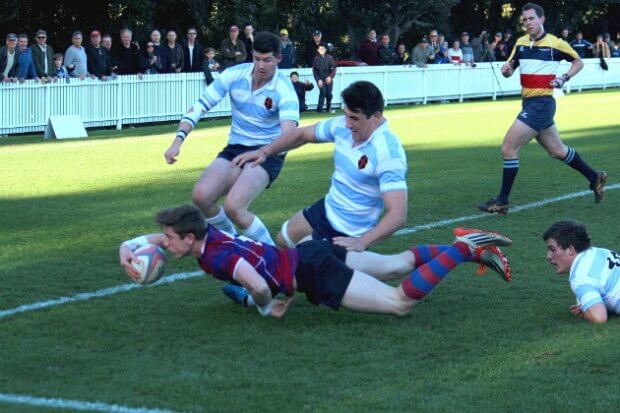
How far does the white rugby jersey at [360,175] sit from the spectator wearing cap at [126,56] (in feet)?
58.2

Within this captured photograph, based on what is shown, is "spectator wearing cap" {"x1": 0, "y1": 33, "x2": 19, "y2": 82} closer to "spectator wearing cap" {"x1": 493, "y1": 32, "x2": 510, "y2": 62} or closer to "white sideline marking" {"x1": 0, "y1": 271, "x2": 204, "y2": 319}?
"white sideline marking" {"x1": 0, "y1": 271, "x2": 204, "y2": 319}

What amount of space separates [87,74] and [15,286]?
15.8 metres

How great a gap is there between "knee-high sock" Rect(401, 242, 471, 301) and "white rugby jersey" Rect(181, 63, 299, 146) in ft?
6.86

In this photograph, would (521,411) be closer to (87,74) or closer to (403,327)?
(403,327)

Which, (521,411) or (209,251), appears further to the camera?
(209,251)

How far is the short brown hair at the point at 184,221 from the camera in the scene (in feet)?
Answer: 23.4

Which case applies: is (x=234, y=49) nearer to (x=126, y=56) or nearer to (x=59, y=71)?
(x=126, y=56)

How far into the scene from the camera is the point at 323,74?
29.5 m

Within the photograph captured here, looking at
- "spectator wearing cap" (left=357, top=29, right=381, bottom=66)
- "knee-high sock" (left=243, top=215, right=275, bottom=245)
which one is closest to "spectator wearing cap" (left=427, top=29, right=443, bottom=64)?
"spectator wearing cap" (left=357, top=29, right=381, bottom=66)

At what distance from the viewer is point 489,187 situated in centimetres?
1454

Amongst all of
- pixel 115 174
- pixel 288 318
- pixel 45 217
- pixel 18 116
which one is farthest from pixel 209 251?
pixel 18 116

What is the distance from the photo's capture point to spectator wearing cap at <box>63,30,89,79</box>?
23766 millimetres

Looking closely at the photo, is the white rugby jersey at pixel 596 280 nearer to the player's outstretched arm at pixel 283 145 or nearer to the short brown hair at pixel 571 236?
the short brown hair at pixel 571 236

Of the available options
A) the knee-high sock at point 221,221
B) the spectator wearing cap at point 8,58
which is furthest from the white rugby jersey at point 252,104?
the spectator wearing cap at point 8,58
